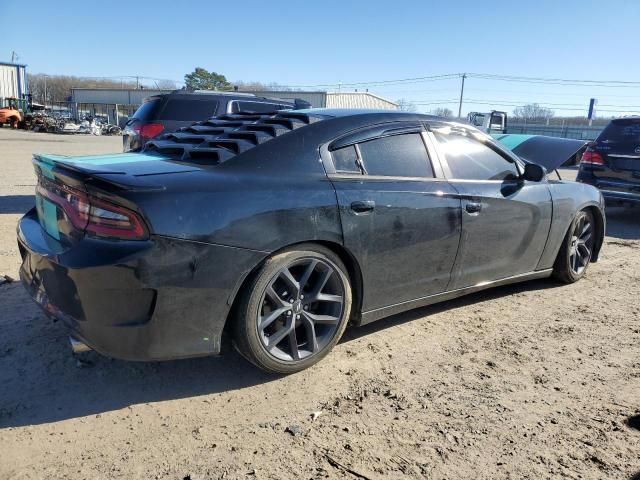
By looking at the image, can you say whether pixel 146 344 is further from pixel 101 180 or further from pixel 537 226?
pixel 537 226

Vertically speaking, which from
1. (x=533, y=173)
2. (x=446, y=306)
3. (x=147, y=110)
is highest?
(x=147, y=110)

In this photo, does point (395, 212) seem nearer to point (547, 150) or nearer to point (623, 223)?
point (547, 150)

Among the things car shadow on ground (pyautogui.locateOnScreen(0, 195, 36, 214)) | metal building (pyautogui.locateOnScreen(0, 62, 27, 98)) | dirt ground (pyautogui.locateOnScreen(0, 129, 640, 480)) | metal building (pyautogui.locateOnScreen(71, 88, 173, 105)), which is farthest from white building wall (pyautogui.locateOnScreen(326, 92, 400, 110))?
dirt ground (pyautogui.locateOnScreen(0, 129, 640, 480))

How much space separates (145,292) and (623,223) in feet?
29.0

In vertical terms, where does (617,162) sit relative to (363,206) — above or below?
above

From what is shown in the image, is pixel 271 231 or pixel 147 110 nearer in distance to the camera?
pixel 271 231

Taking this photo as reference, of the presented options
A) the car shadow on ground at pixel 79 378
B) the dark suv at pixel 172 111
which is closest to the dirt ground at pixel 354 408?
the car shadow on ground at pixel 79 378

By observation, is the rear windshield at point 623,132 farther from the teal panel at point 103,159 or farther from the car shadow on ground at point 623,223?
the teal panel at point 103,159

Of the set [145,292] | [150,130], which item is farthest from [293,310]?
[150,130]

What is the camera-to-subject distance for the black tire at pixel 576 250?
4.76m

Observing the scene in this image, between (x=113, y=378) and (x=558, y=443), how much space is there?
2446 mm

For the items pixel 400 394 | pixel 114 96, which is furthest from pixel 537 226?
pixel 114 96

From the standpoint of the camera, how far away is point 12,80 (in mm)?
53969

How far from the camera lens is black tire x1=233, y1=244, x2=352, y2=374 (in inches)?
109
